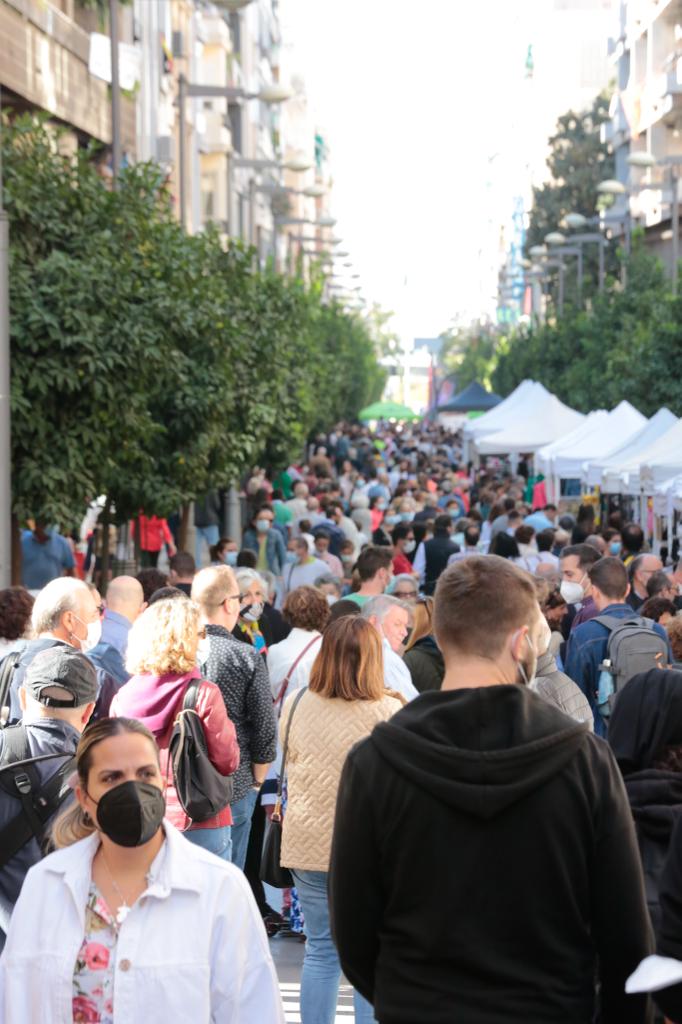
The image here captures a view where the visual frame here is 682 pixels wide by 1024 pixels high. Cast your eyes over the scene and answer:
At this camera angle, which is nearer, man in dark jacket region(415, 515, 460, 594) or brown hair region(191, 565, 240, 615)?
brown hair region(191, 565, 240, 615)

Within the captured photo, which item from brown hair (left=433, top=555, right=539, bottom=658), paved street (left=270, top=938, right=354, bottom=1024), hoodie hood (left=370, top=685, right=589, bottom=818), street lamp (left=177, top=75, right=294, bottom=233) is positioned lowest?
paved street (left=270, top=938, right=354, bottom=1024)

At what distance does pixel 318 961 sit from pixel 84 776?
9.04 ft

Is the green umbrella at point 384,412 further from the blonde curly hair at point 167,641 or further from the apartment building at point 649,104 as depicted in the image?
the blonde curly hair at point 167,641

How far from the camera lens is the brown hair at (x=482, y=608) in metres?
3.69

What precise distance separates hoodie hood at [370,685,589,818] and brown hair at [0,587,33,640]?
458 centimetres

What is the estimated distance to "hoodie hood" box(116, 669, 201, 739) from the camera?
7.00 metres

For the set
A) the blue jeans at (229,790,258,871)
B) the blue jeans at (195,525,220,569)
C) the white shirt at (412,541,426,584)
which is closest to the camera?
the blue jeans at (229,790,258,871)

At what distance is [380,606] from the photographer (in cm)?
870

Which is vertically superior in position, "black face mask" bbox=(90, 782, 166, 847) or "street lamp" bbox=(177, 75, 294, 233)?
"street lamp" bbox=(177, 75, 294, 233)

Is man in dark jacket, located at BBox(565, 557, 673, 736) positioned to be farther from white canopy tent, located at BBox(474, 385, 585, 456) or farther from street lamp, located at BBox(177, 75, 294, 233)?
white canopy tent, located at BBox(474, 385, 585, 456)

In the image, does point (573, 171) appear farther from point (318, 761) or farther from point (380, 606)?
point (318, 761)

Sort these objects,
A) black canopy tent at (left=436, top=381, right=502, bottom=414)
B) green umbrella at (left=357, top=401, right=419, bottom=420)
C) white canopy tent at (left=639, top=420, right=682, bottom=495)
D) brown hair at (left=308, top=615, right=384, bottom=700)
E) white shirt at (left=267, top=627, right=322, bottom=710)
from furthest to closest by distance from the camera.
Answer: green umbrella at (left=357, top=401, right=419, bottom=420), black canopy tent at (left=436, top=381, right=502, bottom=414), white canopy tent at (left=639, top=420, right=682, bottom=495), white shirt at (left=267, top=627, right=322, bottom=710), brown hair at (left=308, top=615, right=384, bottom=700)

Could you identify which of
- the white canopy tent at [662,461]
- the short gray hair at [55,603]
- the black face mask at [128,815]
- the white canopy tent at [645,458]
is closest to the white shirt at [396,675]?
the short gray hair at [55,603]

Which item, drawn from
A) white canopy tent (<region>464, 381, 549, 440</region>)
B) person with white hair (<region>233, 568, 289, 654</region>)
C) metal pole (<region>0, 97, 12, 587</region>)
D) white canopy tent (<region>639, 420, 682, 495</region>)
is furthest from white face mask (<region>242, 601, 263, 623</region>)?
white canopy tent (<region>464, 381, 549, 440</region>)
